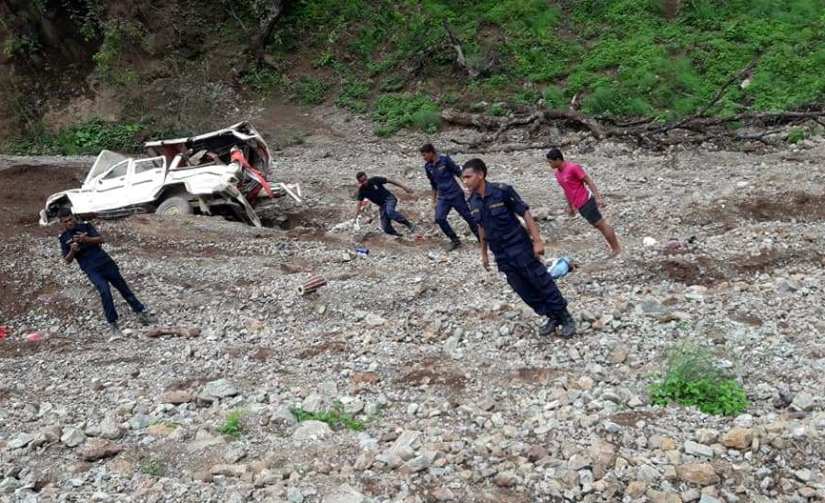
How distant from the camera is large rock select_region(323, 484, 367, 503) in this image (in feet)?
14.4

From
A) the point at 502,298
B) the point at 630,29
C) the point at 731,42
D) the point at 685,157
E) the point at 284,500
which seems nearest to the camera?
the point at 284,500

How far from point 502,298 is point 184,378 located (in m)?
3.32

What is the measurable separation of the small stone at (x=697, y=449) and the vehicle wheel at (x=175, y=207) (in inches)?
377

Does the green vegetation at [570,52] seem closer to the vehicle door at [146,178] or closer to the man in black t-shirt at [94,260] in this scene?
the vehicle door at [146,178]

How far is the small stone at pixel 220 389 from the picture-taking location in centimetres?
630

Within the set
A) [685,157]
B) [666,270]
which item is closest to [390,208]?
[666,270]

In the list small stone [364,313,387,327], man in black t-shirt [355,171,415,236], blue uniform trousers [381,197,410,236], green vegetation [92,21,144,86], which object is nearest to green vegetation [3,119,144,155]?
green vegetation [92,21,144,86]

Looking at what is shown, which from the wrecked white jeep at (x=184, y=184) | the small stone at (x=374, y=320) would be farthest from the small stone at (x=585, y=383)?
the wrecked white jeep at (x=184, y=184)

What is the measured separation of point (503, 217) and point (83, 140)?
18.0 m

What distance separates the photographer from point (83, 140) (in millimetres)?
20984

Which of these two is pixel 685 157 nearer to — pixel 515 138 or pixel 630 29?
pixel 515 138

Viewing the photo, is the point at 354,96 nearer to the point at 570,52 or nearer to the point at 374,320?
the point at 570,52

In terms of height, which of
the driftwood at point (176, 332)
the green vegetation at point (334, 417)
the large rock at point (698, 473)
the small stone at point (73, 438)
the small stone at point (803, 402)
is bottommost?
the small stone at point (803, 402)

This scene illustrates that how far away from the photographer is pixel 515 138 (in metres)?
17.2
